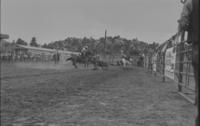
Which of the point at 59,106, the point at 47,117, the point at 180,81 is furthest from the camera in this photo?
the point at 180,81

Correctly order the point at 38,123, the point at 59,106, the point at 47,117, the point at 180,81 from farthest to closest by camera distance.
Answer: the point at 180,81, the point at 59,106, the point at 47,117, the point at 38,123

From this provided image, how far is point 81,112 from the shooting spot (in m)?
4.55

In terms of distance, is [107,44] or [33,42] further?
[33,42]

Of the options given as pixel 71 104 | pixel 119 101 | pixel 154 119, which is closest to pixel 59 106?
pixel 71 104

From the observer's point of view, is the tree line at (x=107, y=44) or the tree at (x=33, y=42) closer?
the tree line at (x=107, y=44)

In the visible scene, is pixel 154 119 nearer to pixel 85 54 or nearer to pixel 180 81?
pixel 180 81

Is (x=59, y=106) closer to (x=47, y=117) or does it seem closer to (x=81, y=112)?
(x=81, y=112)

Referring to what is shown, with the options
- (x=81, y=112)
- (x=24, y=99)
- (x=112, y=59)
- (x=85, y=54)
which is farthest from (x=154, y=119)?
(x=112, y=59)

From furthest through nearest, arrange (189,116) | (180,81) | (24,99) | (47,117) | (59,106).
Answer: (180,81)
(24,99)
(59,106)
(189,116)
(47,117)

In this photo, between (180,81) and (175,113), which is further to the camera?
(180,81)

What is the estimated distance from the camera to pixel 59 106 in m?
5.07

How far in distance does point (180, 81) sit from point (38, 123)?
4.55 metres

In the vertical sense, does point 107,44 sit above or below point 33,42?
below

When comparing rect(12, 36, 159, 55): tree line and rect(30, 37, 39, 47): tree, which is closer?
rect(12, 36, 159, 55): tree line
